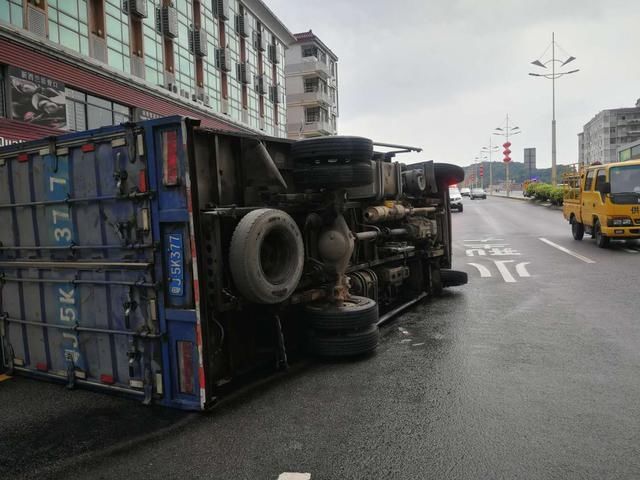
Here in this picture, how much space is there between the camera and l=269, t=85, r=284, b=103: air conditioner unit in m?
46.3

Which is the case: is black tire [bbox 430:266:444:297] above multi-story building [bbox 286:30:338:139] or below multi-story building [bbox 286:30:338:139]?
below

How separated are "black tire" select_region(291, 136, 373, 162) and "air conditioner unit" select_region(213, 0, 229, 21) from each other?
111ft

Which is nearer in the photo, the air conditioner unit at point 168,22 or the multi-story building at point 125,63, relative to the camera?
the multi-story building at point 125,63

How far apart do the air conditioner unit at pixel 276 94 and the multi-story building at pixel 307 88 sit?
12.2 metres

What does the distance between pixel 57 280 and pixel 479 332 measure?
495 centimetres

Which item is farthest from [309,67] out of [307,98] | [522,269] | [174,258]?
[174,258]

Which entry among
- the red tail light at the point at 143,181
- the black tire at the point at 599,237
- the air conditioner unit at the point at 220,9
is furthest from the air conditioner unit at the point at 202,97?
the red tail light at the point at 143,181

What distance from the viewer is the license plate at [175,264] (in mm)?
4230

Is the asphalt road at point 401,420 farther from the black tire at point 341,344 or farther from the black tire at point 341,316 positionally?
the black tire at point 341,316

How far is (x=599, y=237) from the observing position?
15344mm

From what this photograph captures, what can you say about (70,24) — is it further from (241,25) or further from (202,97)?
(241,25)

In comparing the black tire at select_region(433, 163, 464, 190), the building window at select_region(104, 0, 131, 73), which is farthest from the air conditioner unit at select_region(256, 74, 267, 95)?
the black tire at select_region(433, 163, 464, 190)

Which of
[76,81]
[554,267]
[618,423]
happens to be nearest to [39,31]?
[76,81]

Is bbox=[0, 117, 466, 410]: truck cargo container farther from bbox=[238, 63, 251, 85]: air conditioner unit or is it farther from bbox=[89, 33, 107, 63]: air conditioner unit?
bbox=[238, 63, 251, 85]: air conditioner unit
